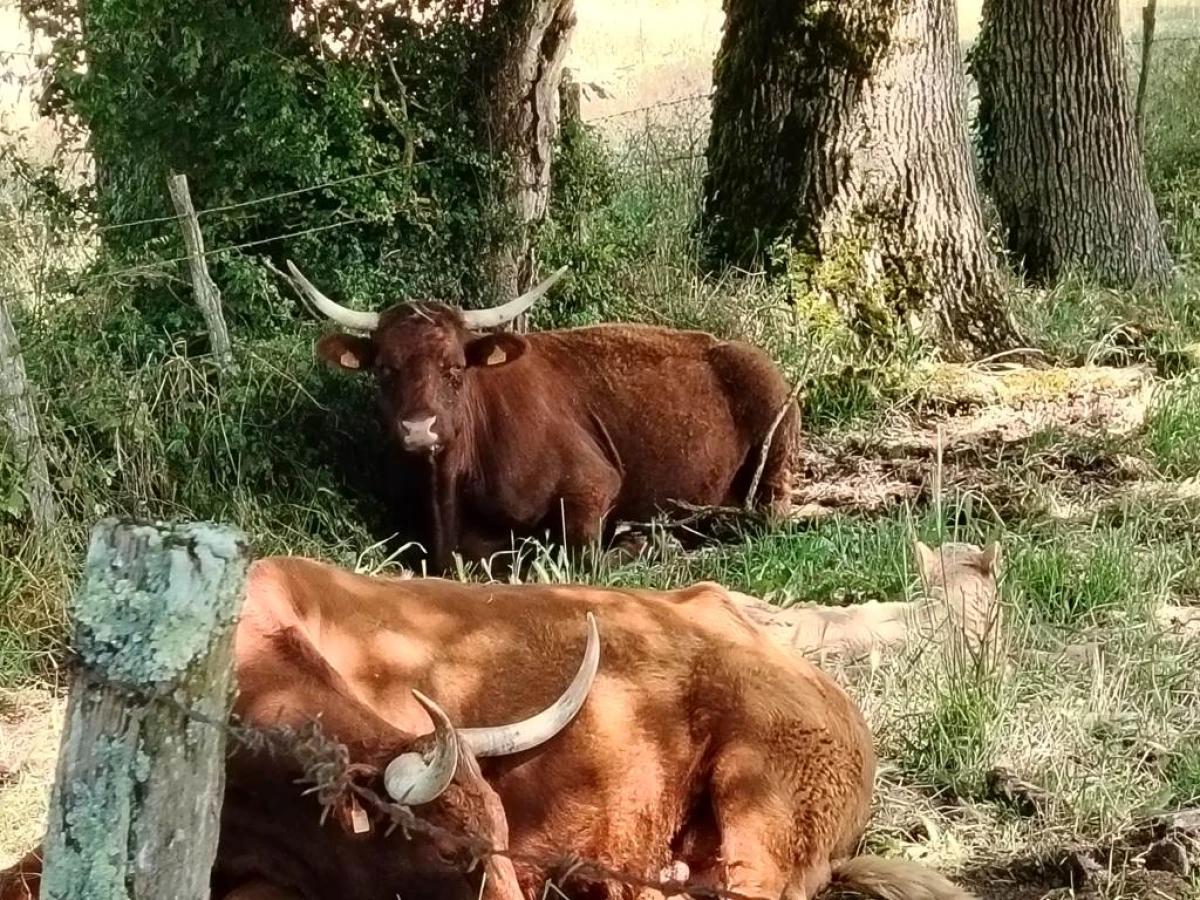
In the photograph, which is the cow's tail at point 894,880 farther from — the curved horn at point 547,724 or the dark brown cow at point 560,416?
the dark brown cow at point 560,416

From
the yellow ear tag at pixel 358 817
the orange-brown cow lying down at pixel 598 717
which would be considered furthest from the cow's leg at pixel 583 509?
the yellow ear tag at pixel 358 817

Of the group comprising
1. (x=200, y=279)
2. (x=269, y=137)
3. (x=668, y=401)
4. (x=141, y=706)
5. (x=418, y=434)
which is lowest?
(x=668, y=401)

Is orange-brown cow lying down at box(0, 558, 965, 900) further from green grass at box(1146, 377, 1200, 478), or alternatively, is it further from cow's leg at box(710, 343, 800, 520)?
green grass at box(1146, 377, 1200, 478)

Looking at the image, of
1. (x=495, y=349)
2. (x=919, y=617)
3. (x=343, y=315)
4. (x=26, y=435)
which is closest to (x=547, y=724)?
(x=919, y=617)

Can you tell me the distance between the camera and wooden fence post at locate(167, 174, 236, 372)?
7.66 metres

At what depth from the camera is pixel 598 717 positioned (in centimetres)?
473

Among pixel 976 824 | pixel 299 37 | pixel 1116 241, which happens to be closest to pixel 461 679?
pixel 976 824

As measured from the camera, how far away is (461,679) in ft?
15.3

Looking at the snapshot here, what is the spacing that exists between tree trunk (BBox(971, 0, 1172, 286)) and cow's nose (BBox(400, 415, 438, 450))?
21.5 feet

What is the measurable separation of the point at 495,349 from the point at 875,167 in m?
3.58

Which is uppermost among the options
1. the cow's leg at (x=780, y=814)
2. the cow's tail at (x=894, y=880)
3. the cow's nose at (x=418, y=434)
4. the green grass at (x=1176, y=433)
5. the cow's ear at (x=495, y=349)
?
the cow's ear at (x=495, y=349)

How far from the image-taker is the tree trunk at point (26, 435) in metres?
6.53

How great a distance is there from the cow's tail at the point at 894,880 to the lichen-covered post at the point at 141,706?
100 inches

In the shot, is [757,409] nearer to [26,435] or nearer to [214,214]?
[214,214]
